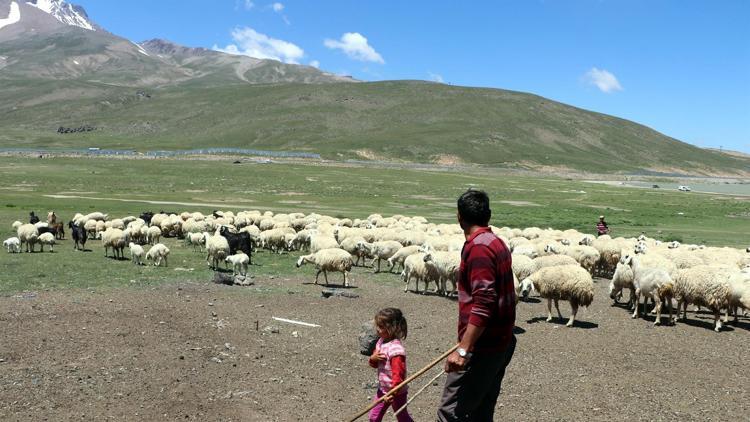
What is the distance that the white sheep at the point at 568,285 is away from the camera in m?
14.4

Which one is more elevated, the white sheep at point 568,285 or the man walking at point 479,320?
the man walking at point 479,320

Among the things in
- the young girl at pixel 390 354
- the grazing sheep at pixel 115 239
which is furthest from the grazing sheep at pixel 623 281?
the grazing sheep at pixel 115 239

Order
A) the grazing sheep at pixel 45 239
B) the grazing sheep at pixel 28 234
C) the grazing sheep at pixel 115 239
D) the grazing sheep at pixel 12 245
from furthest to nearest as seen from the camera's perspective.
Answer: the grazing sheep at pixel 45 239
the grazing sheep at pixel 28 234
the grazing sheep at pixel 12 245
the grazing sheep at pixel 115 239

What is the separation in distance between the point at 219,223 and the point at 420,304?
14.9 meters

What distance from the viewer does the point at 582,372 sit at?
10.9 m

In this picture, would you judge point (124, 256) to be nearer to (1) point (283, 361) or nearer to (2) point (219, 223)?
(2) point (219, 223)

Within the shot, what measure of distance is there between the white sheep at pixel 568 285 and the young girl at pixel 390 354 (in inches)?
354

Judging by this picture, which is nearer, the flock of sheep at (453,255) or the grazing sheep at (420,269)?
the flock of sheep at (453,255)

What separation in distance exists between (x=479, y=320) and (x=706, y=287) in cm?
1197

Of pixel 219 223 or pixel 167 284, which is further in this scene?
pixel 219 223

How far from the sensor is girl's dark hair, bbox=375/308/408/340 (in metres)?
6.49

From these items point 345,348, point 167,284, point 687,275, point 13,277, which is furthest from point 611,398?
point 13,277

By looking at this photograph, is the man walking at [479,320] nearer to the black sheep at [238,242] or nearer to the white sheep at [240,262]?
the white sheep at [240,262]

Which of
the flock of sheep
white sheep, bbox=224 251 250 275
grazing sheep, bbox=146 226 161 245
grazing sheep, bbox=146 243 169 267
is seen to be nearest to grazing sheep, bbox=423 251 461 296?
the flock of sheep
